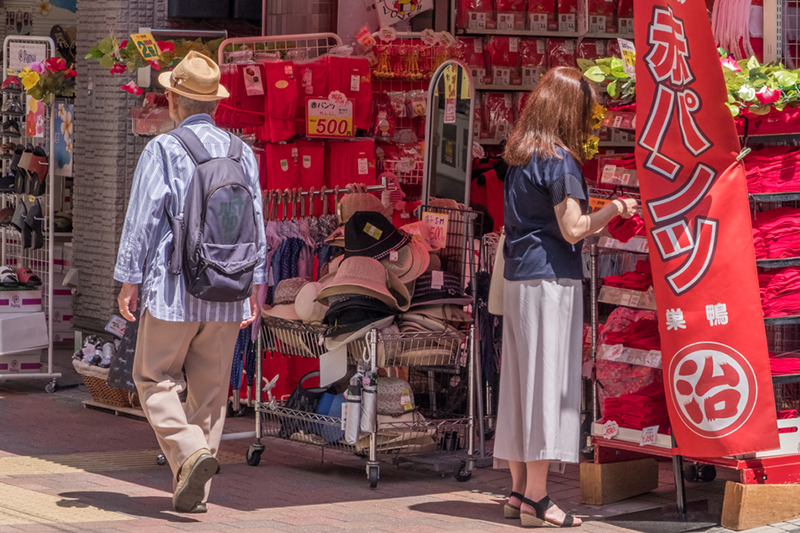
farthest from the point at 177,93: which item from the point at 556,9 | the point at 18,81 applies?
the point at 556,9

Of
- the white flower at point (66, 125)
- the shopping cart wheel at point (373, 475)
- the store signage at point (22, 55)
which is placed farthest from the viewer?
the white flower at point (66, 125)

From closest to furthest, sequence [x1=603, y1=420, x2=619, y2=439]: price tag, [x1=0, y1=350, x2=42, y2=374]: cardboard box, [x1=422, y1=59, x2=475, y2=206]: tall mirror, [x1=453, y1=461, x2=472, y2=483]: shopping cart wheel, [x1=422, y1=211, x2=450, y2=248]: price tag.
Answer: [x1=603, y1=420, x2=619, y2=439]: price tag < [x1=453, y1=461, x2=472, y2=483]: shopping cart wheel < [x1=422, y1=211, x2=450, y2=248]: price tag < [x1=422, y1=59, x2=475, y2=206]: tall mirror < [x1=0, y1=350, x2=42, y2=374]: cardboard box

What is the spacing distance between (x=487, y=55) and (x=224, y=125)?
247 cm

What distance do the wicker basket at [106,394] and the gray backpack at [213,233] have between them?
2.82 meters

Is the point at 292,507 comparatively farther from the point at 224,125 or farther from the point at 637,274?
the point at 224,125

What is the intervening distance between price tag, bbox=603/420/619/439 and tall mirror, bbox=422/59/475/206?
5.07 feet

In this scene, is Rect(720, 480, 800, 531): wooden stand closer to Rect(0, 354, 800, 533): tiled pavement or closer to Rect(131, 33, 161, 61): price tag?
Rect(0, 354, 800, 533): tiled pavement

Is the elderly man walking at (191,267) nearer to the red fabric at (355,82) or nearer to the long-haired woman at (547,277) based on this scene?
the long-haired woman at (547,277)

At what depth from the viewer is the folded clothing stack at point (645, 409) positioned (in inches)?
206

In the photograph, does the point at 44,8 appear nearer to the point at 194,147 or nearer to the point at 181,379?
the point at 194,147

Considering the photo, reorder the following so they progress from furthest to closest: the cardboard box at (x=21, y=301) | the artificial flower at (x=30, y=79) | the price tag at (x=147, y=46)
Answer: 1. the cardboard box at (x=21, y=301)
2. the artificial flower at (x=30, y=79)
3. the price tag at (x=147, y=46)

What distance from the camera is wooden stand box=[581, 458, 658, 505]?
539cm

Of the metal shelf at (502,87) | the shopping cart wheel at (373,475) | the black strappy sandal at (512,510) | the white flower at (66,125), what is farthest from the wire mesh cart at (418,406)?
the white flower at (66,125)

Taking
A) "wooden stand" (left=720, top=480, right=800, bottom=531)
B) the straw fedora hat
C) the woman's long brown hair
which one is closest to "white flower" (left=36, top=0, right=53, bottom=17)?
the straw fedora hat
